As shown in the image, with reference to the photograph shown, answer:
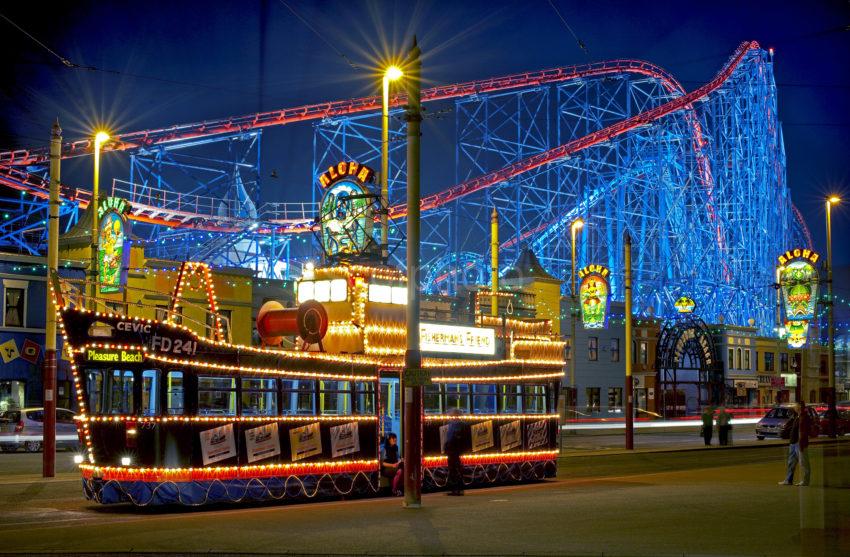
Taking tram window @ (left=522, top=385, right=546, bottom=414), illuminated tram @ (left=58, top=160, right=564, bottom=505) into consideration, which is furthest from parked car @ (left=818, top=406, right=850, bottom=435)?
tram window @ (left=522, top=385, right=546, bottom=414)

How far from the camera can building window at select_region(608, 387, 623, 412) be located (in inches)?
2563

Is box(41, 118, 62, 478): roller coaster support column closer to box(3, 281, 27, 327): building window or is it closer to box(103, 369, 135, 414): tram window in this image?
Result: box(103, 369, 135, 414): tram window

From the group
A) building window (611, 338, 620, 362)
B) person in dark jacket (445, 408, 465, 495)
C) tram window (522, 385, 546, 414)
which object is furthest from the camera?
building window (611, 338, 620, 362)

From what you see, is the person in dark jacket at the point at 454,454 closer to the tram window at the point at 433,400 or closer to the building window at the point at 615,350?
the tram window at the point at 433,400

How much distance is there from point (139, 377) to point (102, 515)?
7.04 ft

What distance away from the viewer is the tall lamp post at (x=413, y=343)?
55.5 ft

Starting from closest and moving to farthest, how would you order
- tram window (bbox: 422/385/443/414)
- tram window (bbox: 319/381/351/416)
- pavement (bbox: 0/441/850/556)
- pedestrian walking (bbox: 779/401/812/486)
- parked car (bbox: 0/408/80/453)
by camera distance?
pavement (bbox: 0/441/850/556), tram window (bbox: 319/381/351/416), pedestrian walking (bbox: 779/401/812/486), tram window (bbox: 422/385/443/414), parked car (bbox: 0/408/80/453)

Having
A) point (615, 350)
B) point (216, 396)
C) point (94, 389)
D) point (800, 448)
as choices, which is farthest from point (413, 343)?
point (615, 350)

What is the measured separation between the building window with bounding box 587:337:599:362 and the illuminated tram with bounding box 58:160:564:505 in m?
39.1

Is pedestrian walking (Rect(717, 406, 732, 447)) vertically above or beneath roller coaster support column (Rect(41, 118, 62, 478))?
beneath

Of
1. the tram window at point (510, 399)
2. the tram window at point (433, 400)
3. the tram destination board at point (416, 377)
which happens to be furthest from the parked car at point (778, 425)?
the tram destination board at point (416, 377)

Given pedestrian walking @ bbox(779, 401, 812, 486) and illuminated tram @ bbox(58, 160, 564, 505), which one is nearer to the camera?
illuminated tram @ bbox(58, 160, 564, 505)

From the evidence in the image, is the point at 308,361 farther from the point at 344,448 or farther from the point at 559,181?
the point at 559,181

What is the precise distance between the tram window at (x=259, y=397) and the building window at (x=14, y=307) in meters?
27.2
